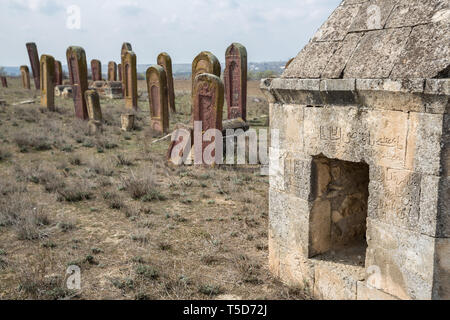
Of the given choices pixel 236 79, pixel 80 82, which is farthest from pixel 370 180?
pixel 80 82

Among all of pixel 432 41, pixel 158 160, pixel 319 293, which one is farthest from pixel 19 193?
pixel 432 41

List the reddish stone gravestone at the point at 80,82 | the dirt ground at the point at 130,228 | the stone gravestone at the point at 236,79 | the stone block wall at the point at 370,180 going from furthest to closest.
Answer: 1. the reddish stone gravestone at the point at 80,82
2. the stone gravestone at the point at 236,79
3. the dirt ground at the point at 130,228
4. the stone block wall at the point at 370,180

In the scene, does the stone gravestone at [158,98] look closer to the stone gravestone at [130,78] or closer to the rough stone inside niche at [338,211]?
the stone gravestone at [130,78]

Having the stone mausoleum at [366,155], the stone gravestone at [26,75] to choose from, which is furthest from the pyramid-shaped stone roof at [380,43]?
the stone gravestone at [26,75]

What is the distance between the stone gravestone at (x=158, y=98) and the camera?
39.8ft

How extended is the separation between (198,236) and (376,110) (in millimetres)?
3039

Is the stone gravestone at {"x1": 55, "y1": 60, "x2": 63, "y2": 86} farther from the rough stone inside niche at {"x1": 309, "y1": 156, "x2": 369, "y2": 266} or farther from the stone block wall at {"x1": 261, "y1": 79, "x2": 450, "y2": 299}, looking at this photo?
the rough stone inside niche at {"x1": 309, "y1": 156, "x2": 369, "y2": 266}

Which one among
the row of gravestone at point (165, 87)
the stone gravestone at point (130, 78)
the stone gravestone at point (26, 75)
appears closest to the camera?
the row of gravestone at point (165, 87)

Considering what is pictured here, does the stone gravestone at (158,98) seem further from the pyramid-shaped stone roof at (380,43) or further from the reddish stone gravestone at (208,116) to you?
the pyramid-shaped stone roof at (380,43)

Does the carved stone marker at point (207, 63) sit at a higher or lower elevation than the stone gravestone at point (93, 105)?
higher

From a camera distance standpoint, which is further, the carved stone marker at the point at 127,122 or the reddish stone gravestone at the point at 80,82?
the reddish stone gravestone at the point at 80,82

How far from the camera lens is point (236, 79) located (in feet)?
45.4

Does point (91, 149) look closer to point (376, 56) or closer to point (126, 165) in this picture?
point (126, 165)

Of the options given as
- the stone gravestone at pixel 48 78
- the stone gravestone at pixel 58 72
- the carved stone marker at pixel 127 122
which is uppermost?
the stone gravestone at pixel 58 72
